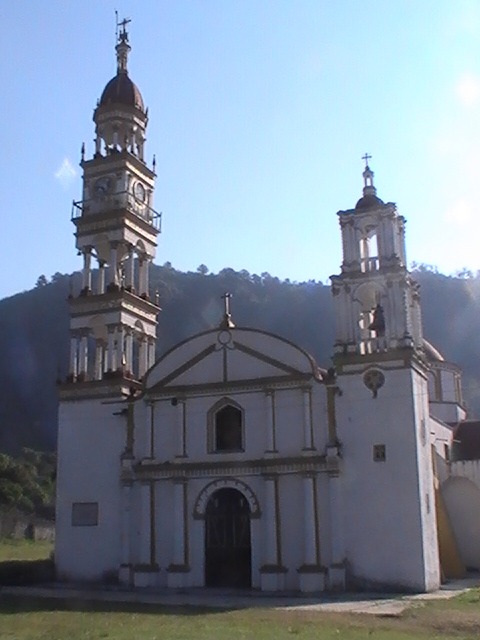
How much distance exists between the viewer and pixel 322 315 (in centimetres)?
9769

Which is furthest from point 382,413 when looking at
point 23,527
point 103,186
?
point 23,527

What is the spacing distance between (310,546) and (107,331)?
10.3 m

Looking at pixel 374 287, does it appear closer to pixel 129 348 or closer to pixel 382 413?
pixel 382 413

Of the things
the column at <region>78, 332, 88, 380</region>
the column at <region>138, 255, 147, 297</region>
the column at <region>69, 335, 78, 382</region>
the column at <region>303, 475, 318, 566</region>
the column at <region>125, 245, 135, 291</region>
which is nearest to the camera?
the column at <region>303, 475, 318, 566</region>

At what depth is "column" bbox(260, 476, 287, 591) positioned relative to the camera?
77.8ft

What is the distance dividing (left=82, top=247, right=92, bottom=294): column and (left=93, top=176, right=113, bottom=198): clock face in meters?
2.07

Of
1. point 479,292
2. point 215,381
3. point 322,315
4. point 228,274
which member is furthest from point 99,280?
point 228,274

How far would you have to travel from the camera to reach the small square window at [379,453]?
2372 cm

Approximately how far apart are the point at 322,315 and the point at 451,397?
6206 cm

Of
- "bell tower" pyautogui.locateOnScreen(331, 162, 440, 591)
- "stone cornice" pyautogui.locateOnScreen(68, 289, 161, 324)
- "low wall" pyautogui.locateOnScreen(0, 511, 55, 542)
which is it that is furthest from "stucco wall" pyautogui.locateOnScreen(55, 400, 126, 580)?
"low wall" pyautogui.locateOnScreen(0, 511, 55, 542)

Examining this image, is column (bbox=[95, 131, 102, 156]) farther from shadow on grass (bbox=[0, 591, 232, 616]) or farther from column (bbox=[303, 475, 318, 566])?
shadow on grass (bbox=[0, 591, 232, 616])

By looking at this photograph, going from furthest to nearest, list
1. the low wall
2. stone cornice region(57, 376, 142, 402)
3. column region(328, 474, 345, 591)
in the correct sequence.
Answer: the low wall, stone cornice region(57, 376, 142, 402), column region(328, 474, 345, 591)

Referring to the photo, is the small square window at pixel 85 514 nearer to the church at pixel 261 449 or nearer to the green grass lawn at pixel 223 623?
the church at pixel 261 449

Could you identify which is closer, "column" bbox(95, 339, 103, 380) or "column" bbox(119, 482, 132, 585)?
"column" bbox(119, 482, 132, 585)
